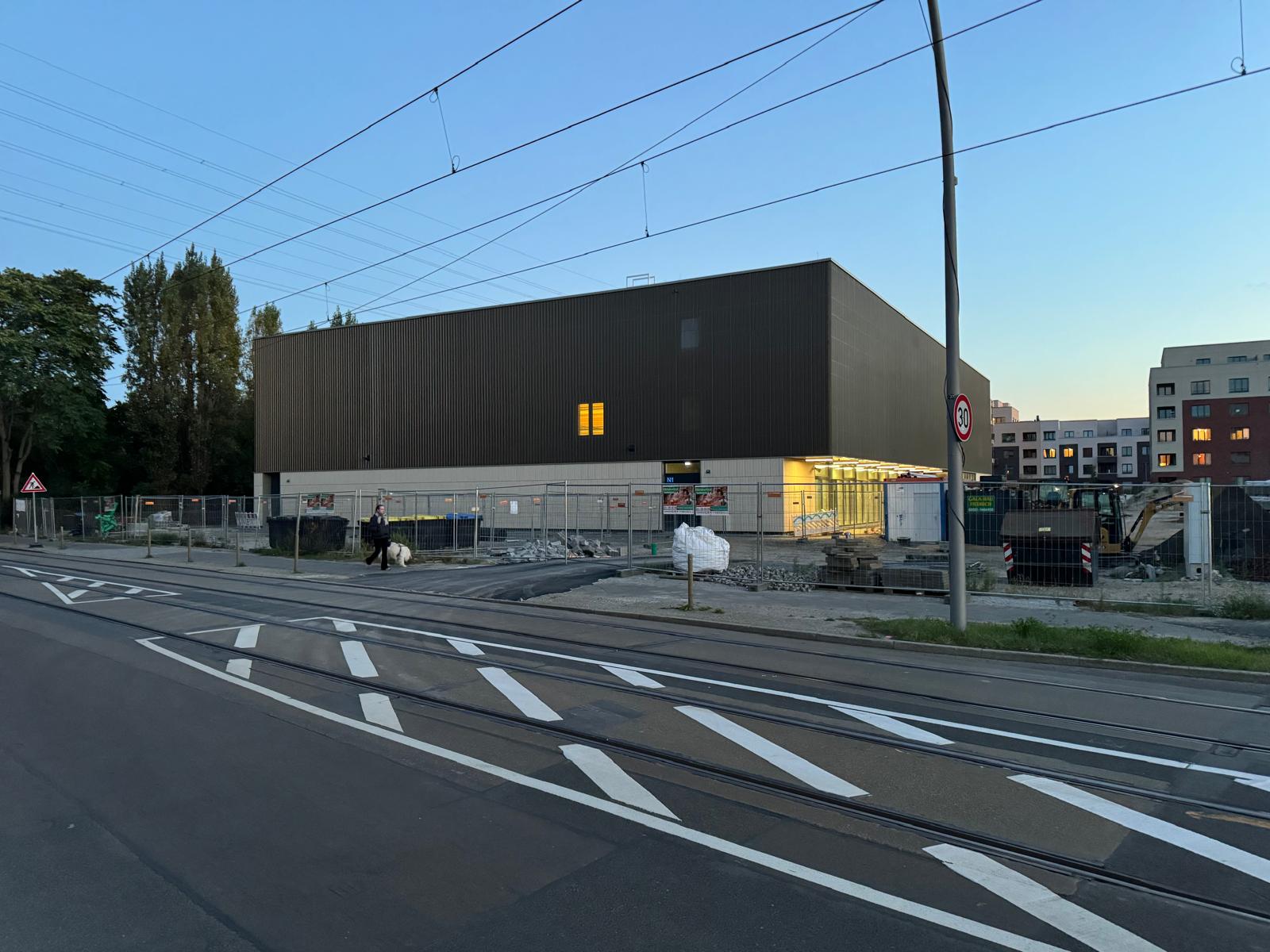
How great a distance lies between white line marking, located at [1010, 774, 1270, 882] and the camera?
4.50 metres

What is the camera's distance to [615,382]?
44812 millimetres

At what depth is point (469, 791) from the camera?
18.2 feet

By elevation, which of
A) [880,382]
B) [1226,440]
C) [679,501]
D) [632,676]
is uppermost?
[880,382]

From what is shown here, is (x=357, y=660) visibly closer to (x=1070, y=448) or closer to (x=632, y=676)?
(x=632, y=676)

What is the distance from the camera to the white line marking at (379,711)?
23.8ft

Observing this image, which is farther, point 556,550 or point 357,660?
point 556,550

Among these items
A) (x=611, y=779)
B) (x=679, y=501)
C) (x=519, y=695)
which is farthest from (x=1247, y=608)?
(x=679, y=501)

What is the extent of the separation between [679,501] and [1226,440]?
272 feet

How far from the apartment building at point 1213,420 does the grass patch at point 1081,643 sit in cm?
8202

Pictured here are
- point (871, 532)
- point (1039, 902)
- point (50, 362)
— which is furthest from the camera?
point (50, 362)

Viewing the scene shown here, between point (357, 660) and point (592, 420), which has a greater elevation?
point (592, 420)

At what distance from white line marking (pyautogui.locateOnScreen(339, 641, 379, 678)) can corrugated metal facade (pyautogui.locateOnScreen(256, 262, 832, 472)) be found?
31.0 metres

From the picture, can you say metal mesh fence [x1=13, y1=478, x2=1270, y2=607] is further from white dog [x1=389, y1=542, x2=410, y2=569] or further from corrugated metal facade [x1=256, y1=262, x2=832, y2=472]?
corrugated metal facade [x1=256, y1=262, x2=832, y2=472]

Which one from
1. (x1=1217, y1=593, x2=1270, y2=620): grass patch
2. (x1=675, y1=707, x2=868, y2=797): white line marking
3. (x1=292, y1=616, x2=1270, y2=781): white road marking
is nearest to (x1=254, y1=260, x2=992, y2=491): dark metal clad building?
(x1=1217, y1=593, x2=1270, y2=620): grass patch
